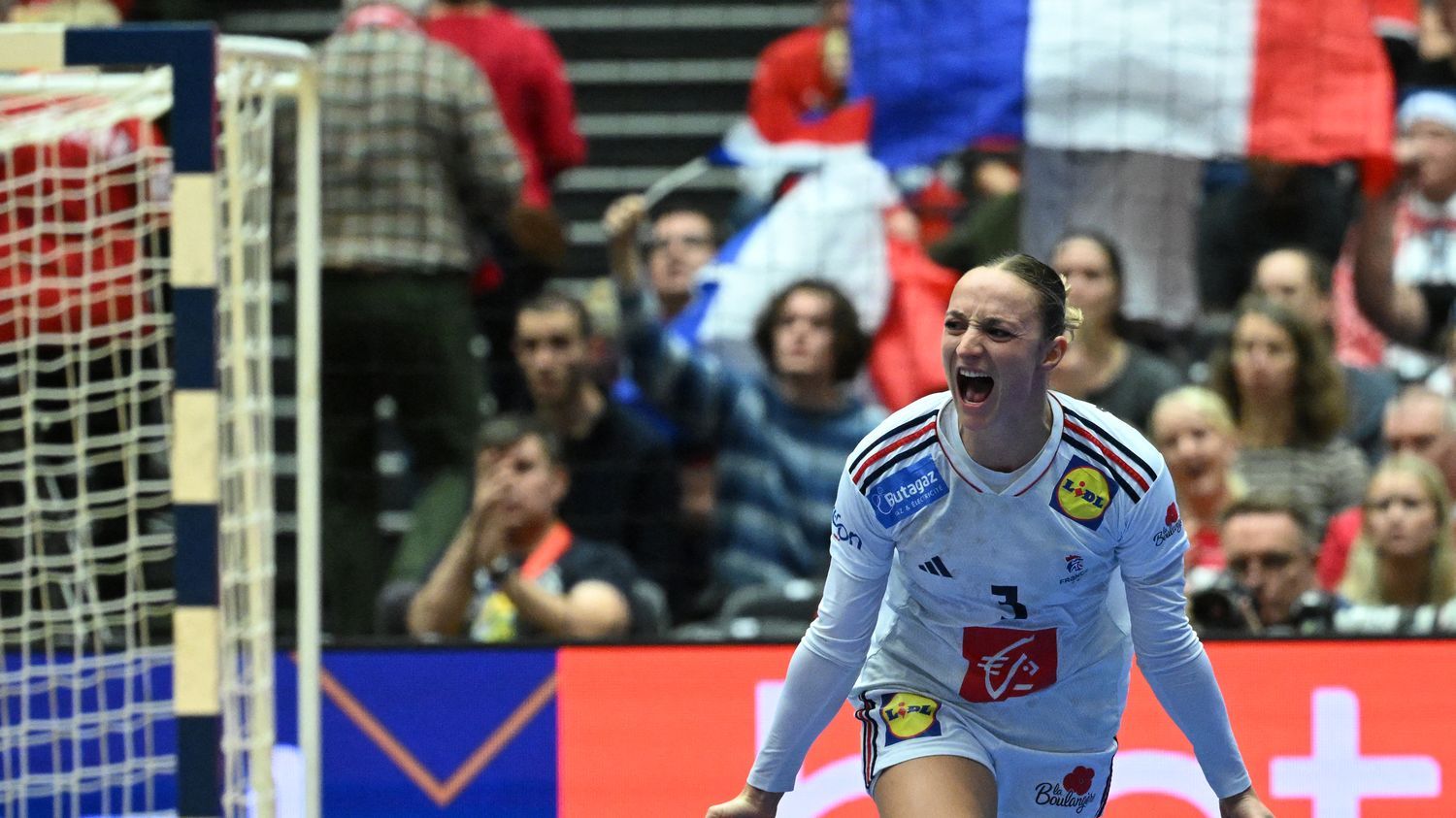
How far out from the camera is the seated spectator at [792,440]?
20.2ft

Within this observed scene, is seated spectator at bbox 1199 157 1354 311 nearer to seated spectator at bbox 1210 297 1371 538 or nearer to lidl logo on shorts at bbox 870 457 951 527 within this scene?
seated spectator at bbox 1210 297 1371 538

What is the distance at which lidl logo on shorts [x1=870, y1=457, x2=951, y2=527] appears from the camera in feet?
11.8

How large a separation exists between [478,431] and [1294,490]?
2592 mm

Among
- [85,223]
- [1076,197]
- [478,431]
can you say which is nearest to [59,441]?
[85,223]

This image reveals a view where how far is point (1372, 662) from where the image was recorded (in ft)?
16.9

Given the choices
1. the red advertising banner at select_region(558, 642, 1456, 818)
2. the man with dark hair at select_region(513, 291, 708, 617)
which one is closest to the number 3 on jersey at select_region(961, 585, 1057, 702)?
the red advertising banner at select_region(558, 642, 1456, 818)

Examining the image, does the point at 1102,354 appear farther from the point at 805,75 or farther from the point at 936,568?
the point at 936,568

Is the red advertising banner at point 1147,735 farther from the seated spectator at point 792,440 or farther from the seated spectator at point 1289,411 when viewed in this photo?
the seated spectator at point 792,440

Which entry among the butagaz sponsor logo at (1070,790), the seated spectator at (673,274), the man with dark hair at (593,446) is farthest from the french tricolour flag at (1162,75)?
the butagaz sponsor logo at (1070,790)

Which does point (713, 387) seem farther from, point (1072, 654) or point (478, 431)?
point (1072, 654)

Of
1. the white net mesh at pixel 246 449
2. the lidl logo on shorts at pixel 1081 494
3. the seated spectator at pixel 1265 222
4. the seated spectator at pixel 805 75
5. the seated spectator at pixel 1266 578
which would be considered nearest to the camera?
the lidl logo on shorts at pixel 1081 494

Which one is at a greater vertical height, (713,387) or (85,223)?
(85,223)

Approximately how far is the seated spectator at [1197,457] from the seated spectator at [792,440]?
36.4 inches

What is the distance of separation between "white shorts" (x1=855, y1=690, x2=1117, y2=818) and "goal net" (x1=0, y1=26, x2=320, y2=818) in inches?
53.4
